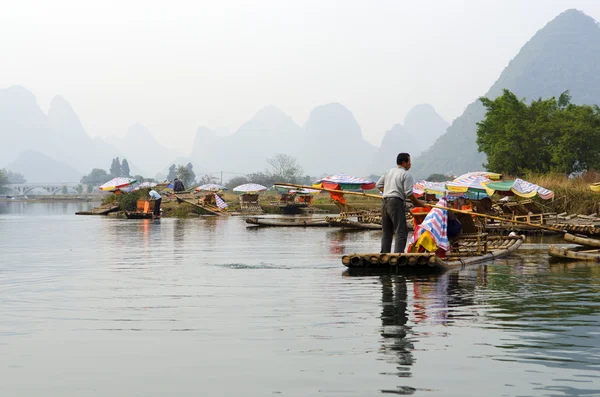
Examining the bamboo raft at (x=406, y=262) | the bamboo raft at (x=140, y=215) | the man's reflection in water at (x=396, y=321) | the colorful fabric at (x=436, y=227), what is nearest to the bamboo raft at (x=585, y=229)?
the bamboo raft at (x=406, y=262)

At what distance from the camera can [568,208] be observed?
4331cm

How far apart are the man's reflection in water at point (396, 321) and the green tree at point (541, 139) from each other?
168 feet

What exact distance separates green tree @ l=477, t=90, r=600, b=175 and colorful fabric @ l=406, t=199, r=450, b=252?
1908 inches

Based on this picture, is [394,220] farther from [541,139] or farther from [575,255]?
[541,139]

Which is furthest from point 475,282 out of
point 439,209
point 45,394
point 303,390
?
point 45,394

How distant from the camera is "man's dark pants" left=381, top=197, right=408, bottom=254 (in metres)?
15.7

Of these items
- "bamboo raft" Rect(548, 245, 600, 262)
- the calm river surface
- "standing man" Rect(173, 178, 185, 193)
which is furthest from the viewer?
"standing man" Rect(173, 178, 185, 193)

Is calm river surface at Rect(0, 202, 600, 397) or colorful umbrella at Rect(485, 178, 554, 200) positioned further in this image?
colorful umbrella at Rect(485, 178, 554, 200)

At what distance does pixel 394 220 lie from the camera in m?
15.7

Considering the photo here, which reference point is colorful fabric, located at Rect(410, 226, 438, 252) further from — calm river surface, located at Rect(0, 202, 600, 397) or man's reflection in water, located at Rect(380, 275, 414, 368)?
man's reflection in water, located at Rect(380, 275, 414, 368)

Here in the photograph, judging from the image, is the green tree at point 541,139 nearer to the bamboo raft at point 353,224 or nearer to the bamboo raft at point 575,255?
the bamboo raft at point 353,224

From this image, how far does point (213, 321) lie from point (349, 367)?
11.0 feet

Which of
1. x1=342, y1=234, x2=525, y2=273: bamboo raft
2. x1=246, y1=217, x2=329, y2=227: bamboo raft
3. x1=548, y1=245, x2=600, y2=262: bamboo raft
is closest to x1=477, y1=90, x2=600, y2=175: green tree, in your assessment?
x1=246, y1=217, x2=329, y2=227: bamboo raft

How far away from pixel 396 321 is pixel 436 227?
6.49m
